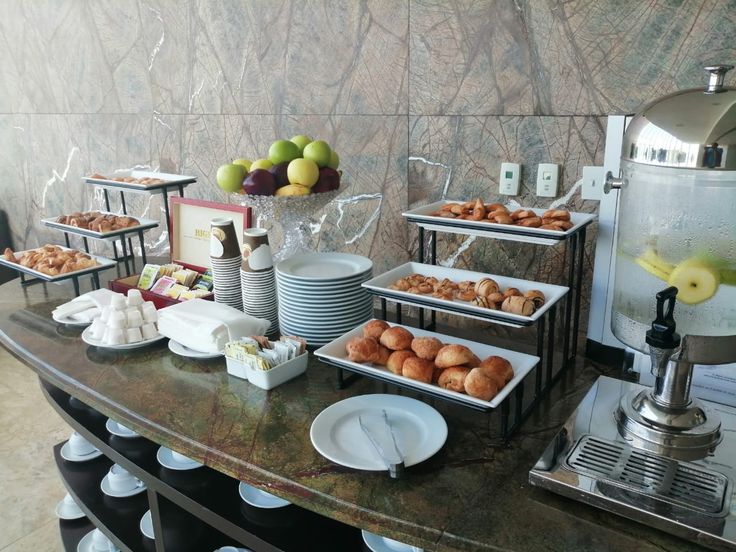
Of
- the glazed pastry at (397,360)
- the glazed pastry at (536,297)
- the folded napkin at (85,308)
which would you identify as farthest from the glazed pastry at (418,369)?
the folded napkin at (85,308)

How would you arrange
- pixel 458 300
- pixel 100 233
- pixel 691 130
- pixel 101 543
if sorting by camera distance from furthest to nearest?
1. pixel 100 233
2. pixel 101 543
3. pixel 458 300
4. pixel 691 130

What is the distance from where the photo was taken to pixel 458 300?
1.22 m

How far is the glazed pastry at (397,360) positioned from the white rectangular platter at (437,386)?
0.04 feet

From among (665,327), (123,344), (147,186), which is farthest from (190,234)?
(665,327)

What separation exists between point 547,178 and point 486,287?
433 mm

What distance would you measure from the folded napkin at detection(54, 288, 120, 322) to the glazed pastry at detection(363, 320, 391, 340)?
77 centimetres

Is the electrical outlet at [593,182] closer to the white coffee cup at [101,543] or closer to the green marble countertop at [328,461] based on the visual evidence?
the green marble countertop at [328,461]

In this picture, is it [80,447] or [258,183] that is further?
[80,447]

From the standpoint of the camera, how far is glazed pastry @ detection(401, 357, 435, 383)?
1089mm

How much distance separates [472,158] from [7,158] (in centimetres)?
291

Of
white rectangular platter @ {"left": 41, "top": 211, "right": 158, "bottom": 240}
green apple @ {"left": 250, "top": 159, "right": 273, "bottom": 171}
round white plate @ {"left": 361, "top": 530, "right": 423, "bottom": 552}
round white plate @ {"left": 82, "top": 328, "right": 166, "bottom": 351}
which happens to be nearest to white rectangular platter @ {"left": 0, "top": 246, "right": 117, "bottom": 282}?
white rectangular platter @ {"left": 41, "top": 211, "right": 158, "bottom": 240}

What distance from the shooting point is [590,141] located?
4.69 ft

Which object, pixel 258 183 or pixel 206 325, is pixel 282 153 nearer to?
pixel 258 183

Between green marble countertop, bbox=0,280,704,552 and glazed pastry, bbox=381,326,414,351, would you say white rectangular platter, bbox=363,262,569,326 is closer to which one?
glazed pastry, bbox=381,326,414,351
